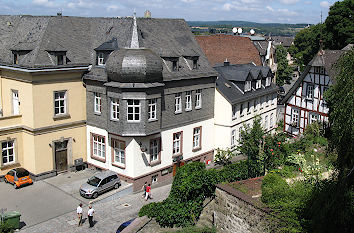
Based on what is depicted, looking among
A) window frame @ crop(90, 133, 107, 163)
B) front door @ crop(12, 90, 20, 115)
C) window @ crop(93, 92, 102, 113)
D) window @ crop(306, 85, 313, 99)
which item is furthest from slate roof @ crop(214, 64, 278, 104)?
front door @ crop(12, 90, 20, 115)

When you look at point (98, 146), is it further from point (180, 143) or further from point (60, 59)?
point (60, 59)

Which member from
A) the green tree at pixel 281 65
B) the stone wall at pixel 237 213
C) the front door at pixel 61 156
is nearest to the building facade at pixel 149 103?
the front door at pixel 61 156

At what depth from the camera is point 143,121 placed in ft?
90.7

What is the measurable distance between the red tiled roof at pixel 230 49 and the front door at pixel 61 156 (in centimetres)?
2713

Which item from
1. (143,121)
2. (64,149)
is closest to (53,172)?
(64,149)

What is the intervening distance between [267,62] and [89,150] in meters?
33.5

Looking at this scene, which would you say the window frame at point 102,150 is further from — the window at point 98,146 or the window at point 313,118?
the window at point 313,118

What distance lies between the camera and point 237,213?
19547mm

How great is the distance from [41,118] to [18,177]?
14.5ft

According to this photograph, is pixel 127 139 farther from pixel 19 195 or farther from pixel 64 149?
pixel 19 195

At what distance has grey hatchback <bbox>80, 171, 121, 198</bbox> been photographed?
26531mm

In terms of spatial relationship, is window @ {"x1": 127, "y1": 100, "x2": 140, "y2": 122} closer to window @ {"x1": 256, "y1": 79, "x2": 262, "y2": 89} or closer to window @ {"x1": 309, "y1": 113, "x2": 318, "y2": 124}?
window @ {"x1": 256, "y1": 79, "x2": 262, "y2": 89}

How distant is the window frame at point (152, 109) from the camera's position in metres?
28.1

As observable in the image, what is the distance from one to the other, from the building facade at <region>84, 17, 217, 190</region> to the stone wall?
A: 892 centimetres
